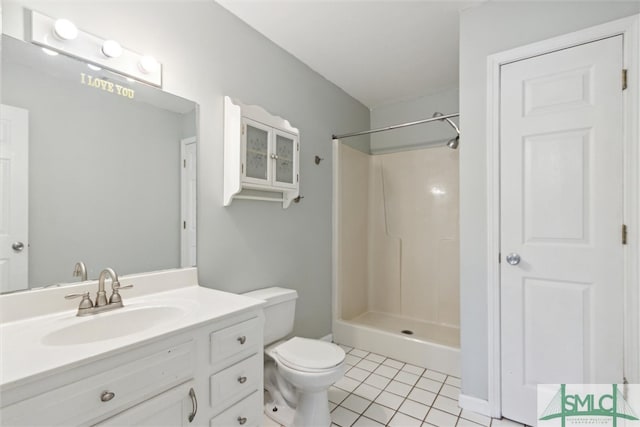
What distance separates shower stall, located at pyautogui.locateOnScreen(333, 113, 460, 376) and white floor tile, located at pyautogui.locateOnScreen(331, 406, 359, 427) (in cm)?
81

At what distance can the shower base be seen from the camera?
224cm

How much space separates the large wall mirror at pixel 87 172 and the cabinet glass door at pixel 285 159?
1.94 feet

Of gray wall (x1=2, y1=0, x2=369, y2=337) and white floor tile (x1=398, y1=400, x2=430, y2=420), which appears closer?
gray wall (x1=2, y1=0, x2=369, y2=337)

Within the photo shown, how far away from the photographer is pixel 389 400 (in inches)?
74.1

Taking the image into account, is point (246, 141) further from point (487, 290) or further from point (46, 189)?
point (487, 290)

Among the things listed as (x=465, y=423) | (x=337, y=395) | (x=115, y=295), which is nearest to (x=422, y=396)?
(x=465, y=423)

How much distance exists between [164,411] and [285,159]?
1.58 m

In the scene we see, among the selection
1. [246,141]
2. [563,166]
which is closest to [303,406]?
[246,141]

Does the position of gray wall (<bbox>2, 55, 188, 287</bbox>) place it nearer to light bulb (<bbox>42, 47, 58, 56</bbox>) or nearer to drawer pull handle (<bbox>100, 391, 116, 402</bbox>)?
light bulb (<bbox>42, 47, 58, 56</bbox>)

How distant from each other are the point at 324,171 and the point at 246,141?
1002 millimetres

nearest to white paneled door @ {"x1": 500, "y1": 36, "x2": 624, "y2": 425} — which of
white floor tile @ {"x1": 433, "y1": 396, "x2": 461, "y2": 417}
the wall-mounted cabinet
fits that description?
white floor tile @ {"x1": 433, "y1": 396, "x2": 461, "y2": 417}

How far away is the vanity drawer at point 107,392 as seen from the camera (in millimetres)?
728

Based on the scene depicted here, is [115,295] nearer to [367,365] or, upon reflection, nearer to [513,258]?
[367,365]

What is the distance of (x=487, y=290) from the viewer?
1726 mm
